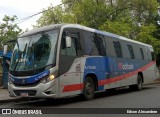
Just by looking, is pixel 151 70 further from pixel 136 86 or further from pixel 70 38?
pixel 70 38

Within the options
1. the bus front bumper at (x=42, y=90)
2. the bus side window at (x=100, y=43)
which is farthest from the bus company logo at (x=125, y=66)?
the bus front bumper at (x=42, y=90)

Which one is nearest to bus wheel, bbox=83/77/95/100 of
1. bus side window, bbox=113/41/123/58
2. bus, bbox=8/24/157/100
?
bus, bbox=8/24/157/100

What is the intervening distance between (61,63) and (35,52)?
3.69ft

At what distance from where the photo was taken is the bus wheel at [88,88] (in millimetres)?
15555

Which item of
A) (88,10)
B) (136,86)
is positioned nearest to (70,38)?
(136,86)

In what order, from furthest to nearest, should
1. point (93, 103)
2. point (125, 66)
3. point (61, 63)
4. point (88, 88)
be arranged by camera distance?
1. point (125, 66)
2. point (88, 88)
3. point (93, 103)
4. point (61, 63)

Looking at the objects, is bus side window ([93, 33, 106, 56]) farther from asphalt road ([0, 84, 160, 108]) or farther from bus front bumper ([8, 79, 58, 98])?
bus front bumper ([8, 79, 58, 98])

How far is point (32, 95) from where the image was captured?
44.5 ft

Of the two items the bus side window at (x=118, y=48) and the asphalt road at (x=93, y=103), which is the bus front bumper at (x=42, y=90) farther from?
the bus side window at (x=118, y=48)

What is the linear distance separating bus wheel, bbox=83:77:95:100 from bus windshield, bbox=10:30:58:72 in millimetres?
2589

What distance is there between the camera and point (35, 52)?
554 inches

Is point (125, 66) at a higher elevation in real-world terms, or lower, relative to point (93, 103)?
higher

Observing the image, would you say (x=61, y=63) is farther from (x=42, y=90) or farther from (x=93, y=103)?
(x=93, y=103)

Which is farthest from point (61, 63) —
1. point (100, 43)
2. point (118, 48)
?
point (118, 48)
